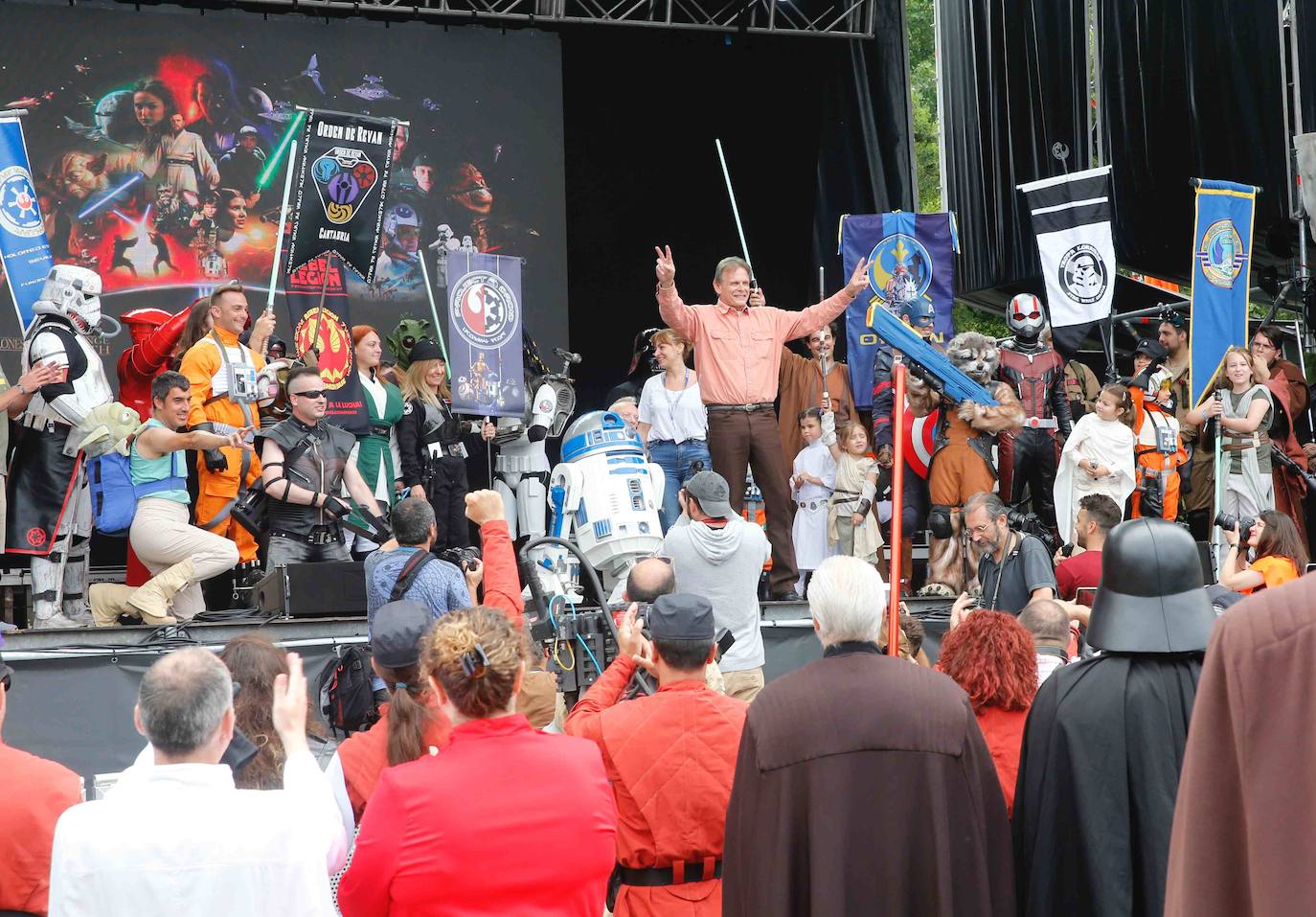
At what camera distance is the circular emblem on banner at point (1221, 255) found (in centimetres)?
1038

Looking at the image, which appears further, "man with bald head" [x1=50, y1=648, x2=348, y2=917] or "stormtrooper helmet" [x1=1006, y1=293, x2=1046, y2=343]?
"stormtrooper helmet" [x1=1006, y1=293, x2=1046, y2=343]

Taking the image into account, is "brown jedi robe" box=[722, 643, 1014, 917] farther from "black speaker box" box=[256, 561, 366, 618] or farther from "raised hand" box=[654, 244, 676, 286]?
"raised hand" box=[654, 244, 676, 286]

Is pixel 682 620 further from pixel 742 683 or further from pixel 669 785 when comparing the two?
pixel 742 683

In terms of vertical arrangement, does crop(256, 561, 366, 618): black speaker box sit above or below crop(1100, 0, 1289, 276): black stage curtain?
below

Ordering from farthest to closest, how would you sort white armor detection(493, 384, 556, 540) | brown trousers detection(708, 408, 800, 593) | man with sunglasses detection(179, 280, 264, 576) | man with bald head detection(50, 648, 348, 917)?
white armor detection(493, 384, 556, 540) < brown trousers detection(708, 408, 800, 593) < man with sunglasses detection(179, 280, 264, 576) < man with bald head detection(50, 648, 348, 917)

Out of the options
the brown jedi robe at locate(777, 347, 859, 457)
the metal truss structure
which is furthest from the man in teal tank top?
the metal truss structure

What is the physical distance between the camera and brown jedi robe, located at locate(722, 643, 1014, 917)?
3.09 meters

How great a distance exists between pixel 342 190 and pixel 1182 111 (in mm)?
7440

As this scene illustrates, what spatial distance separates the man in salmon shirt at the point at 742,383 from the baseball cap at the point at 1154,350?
10.3ft

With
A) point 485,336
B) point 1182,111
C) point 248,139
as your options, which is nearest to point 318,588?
point 485,336

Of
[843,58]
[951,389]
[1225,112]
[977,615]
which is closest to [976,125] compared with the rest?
[843,58]

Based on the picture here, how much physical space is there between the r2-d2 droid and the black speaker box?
4.24ft

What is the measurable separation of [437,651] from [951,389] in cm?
750

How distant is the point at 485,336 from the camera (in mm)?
9602
